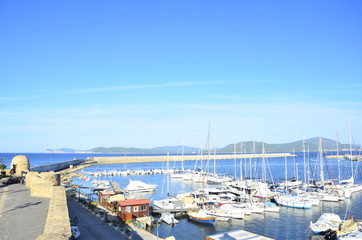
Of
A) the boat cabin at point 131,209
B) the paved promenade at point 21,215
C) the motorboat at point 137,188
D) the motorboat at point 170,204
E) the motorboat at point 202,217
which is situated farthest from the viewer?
the motorboat at point 137,188

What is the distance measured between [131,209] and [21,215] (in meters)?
16.6

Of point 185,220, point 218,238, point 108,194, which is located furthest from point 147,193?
point 218,238

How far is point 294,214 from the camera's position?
1768 inches

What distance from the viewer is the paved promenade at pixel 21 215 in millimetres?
16938

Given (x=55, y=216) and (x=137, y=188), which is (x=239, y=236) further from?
(x=137, y=188)

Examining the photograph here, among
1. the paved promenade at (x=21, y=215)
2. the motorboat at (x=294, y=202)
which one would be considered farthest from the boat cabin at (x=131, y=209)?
the motorboat at (x=294, y=202)

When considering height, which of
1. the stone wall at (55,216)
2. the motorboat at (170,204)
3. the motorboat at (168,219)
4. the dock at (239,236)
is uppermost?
the stone wall at (55,216)

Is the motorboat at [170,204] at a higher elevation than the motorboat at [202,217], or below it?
higher

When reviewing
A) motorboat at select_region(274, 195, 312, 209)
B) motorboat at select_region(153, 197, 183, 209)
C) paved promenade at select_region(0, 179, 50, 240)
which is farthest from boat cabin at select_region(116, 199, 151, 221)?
motorboat at select_region(274, 195, 312, 209)

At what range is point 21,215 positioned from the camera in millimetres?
21156

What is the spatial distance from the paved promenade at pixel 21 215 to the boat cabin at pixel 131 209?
10.3 metres

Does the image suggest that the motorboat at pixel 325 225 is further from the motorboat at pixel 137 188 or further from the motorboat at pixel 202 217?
A: the motorboat at pixel 137 188

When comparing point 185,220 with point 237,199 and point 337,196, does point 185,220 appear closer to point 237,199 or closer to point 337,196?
point 237,199

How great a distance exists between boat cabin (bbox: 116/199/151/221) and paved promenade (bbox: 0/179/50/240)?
33.8 ft
